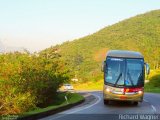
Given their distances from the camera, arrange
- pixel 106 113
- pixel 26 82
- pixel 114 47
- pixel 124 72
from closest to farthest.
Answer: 1. pixel 106 113
2. pixel 124 72
3. pixel 26 82
4. pixel 114 47

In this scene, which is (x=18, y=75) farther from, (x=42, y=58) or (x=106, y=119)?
(x=106, y=119)

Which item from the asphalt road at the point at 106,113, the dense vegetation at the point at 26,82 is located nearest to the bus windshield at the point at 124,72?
the asphalt road at the point at 106,113

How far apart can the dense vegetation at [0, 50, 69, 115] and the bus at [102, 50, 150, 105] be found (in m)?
4.76

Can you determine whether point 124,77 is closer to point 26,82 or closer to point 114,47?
point 26,82

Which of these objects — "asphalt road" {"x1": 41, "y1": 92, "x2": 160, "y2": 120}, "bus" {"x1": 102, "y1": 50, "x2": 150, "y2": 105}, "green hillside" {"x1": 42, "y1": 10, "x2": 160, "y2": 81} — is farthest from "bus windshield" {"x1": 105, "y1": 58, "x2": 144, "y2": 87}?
"green hillside" {"x1": 42, "y1": 10, "x2": 160, "y2": 81}

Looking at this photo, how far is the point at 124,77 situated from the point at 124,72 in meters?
0.32

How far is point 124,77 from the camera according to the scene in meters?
26.2

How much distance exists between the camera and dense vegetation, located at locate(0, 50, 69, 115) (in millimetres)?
24500

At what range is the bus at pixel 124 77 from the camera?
26.0 m

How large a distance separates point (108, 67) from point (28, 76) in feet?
20.1

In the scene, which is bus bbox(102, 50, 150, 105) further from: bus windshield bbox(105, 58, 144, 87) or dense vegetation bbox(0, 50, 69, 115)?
dense vegetation bbox(0, 50, 69, 115)

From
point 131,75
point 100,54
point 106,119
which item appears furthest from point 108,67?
point 100,54

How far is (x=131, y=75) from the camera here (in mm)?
26312

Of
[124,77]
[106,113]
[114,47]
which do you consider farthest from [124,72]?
[114,47]
